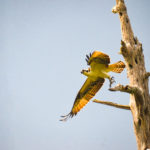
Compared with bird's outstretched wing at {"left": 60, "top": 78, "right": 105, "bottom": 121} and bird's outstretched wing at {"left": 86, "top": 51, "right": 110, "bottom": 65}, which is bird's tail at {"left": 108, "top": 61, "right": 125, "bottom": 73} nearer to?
bird's outstretched wing at {"left": 86, "top": 51, "right": 110, "bottom": 65}

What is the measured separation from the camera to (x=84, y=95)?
523 centimetres

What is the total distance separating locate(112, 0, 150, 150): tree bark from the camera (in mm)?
3871

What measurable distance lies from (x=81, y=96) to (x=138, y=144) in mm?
1716

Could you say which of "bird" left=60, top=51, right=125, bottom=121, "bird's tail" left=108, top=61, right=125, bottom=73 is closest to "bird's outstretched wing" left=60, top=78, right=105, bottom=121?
"bird" left=60, top=51, right=125, bottom=121

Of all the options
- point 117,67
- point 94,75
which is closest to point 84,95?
point 94,75

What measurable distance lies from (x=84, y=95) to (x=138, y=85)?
1.52 metres

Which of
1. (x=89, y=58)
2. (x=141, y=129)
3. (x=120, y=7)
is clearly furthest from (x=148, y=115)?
(x=120, y=7)

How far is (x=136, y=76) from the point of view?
4047mm

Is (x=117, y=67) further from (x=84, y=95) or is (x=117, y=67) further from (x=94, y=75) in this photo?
(x=84, y=95)

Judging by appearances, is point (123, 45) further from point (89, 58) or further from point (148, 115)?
point (148, 115)

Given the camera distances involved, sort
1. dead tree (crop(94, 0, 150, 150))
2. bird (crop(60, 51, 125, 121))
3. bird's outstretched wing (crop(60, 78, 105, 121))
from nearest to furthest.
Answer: dead tree (crop(94, 0, 150, 150)) → bird (crop(60, 51, 125, 121)) → bird's outstretched wing (crop(60, 78, 105, 121))

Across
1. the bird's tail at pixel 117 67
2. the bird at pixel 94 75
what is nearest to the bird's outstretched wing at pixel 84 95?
the bird at pixel 94 75

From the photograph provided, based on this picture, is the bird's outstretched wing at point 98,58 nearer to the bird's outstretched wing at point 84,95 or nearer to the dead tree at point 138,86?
the dead tree at point 138,86

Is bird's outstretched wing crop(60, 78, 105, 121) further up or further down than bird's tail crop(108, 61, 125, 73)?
further down
